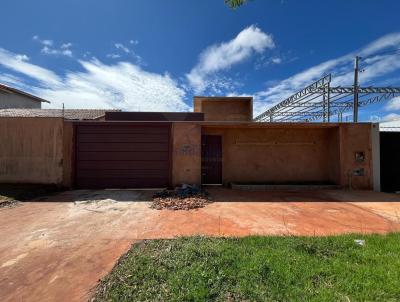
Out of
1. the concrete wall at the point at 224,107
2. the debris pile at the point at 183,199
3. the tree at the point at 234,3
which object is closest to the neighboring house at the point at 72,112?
the concrete wall at the point at 224,107

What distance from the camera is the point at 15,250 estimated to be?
345cm

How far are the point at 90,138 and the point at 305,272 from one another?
8321 mm

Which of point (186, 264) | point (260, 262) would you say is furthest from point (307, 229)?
point (186, 264)

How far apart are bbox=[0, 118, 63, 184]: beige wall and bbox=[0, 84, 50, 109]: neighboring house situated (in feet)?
43.7

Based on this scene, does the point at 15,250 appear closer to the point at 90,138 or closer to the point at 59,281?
the point at 59,281

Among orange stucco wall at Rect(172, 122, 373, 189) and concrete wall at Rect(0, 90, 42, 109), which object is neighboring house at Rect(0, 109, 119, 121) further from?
orange stucco wall at Rect(172, 122, 373, 189)

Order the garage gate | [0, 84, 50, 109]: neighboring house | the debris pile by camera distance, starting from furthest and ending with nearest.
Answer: [0, 84, 50, 109]: neighboring house → the garage gate → the debris pile

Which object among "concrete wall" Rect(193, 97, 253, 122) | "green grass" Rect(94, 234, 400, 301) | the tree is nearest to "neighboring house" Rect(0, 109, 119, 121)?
"concrete wall" Rect(193, 97, 253, 122)

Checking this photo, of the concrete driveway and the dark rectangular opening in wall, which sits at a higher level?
the dark rectangular opening in wall

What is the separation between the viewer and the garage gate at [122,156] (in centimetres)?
872

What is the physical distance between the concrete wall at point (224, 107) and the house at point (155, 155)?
4844mm

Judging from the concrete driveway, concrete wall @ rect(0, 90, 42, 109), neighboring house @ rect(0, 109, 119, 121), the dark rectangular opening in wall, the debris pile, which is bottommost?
the concrete driveway

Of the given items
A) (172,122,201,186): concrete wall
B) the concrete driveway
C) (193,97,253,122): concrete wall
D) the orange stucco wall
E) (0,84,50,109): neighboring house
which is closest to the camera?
the concrete driveway

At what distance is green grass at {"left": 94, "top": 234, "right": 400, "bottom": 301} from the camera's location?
7.38ft
